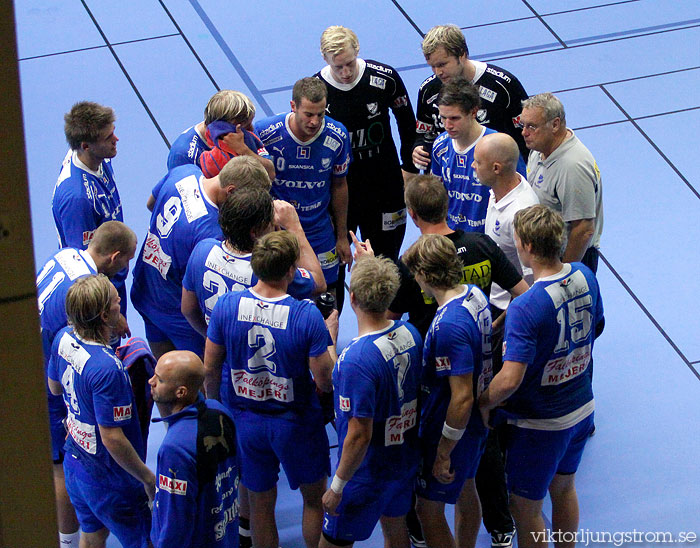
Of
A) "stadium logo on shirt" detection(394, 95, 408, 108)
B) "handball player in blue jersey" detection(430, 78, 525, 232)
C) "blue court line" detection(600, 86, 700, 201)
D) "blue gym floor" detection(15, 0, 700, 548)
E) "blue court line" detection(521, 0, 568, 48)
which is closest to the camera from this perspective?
"handball player in blue jersey" detection(430, 78, 525, 232)

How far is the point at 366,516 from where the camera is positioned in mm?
3652

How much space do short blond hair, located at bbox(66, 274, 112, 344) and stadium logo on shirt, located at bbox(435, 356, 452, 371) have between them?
135 centimetres

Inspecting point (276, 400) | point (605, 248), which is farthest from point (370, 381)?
point (605, 248)

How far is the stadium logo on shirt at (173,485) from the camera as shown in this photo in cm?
309

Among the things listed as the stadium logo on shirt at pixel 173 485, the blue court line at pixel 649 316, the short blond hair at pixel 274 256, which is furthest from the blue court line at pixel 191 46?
the stadium logo on shirt at pixel 173 485

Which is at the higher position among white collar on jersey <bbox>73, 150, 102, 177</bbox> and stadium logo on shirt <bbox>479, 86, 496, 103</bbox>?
stadium logo on shirt <bbox>479, 86, 496, 103</bbox>

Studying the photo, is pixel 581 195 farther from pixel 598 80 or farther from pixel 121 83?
pixel 121 83

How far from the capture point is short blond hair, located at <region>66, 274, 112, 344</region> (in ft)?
11.1

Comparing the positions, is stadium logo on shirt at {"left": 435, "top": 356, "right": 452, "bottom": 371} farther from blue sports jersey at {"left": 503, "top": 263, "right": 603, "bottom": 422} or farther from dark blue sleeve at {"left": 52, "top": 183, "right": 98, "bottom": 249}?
dark blue sleeve at {"left": 52, "top": 183, "right": 98, "bottom": 249}

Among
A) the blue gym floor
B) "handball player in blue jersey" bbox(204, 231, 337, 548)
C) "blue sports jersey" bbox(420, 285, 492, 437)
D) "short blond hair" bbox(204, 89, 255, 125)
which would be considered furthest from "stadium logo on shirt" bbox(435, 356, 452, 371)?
"short blond hair" bbox(204, 89, 255, 125)

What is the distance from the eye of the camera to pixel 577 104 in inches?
315

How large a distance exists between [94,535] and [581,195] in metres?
2.97

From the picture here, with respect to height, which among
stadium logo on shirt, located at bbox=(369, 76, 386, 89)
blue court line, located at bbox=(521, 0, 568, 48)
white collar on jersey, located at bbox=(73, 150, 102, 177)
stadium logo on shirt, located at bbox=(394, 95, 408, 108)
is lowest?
blue court line, located at bbox=(521, 0, 568, 48)

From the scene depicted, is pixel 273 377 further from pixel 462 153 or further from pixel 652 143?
pixel 652 143
